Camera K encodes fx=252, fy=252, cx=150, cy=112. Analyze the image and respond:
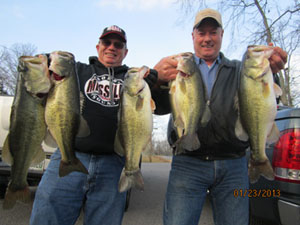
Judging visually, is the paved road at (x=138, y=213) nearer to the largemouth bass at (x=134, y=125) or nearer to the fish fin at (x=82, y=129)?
the largemouth bass at (x=134, y=125)

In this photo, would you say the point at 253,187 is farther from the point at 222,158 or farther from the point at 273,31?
the point at 273,31

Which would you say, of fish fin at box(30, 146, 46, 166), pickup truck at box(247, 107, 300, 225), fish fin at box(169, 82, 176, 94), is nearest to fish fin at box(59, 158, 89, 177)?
fish fin at box(30, 146, 46, 166)

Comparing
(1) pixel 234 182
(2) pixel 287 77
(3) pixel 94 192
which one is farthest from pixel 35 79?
(2) pixel 287 77

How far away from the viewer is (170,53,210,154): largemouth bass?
2.34 m

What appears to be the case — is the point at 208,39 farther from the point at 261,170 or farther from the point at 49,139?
the point at 49,139

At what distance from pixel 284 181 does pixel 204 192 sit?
2.94 ft

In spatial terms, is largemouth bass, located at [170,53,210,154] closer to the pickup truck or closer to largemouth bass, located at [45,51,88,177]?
largemouth bass, located at [45,51,88,177]

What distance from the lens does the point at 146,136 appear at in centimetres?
239

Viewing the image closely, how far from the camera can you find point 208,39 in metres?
2.75

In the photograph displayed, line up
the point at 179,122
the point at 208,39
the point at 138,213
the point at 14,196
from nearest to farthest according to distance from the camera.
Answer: the point at 14,196 < the point at 179,122 < the point at 208,39 < the point at 138,213

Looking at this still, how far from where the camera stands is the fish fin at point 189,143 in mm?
2289

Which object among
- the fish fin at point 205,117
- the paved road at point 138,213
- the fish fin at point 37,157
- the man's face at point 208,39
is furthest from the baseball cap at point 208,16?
the paved road at point 138,213

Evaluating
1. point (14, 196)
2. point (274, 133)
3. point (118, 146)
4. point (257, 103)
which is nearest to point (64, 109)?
point (118, 146)

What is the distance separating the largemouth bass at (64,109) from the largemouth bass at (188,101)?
3.07 feet
